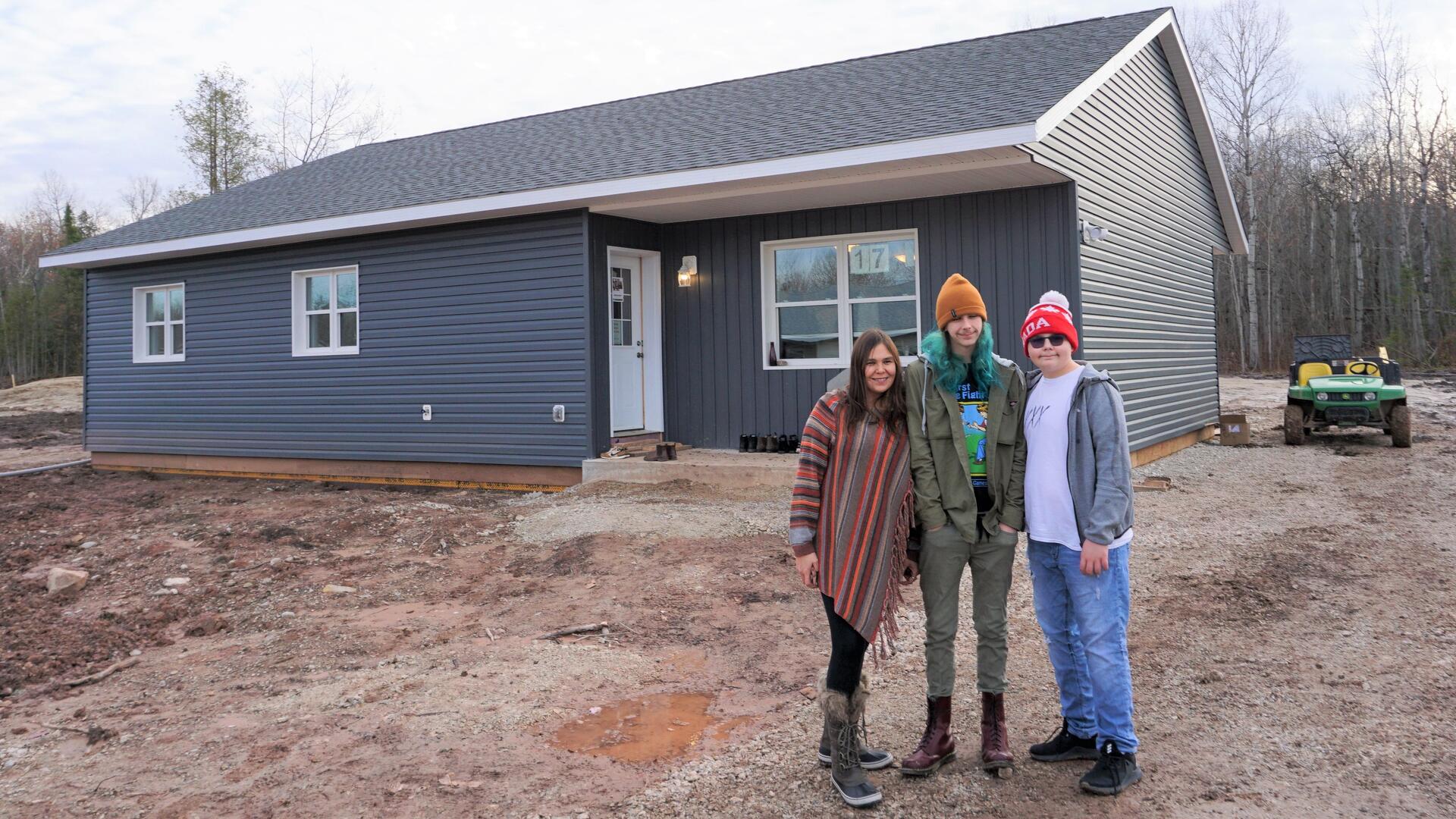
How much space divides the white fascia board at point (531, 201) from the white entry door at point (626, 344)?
1111 millimetres

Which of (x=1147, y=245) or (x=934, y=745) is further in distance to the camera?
(x=1147, y=245)

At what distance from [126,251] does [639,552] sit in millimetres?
9990

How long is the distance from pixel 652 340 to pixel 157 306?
7.67 m

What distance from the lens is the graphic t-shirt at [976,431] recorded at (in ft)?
9.87

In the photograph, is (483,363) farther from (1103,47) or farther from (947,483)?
(947,483)

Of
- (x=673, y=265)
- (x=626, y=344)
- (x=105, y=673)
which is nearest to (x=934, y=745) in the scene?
(x=105, y=673)

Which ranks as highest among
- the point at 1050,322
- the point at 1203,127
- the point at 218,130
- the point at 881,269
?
the point at 218,130

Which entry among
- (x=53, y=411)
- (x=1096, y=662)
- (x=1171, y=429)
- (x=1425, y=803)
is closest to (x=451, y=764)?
(x=1096, y=662)

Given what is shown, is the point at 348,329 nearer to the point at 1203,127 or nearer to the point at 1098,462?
the point at 1098,462

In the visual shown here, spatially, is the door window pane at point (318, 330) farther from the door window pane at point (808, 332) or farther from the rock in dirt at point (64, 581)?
the door window pane at point (808, 332)

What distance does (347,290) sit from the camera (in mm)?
11602

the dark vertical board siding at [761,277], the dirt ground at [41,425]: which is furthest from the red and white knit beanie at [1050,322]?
the dirt ground at [41,425]

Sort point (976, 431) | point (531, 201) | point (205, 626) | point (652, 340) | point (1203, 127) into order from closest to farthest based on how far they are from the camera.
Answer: point (976, 431) < point (205, 626) < point (531, 201) < point (652, 340) < point (1203, 127)

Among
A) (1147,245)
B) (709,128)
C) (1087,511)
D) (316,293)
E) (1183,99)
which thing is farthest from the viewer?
(1183,99)
